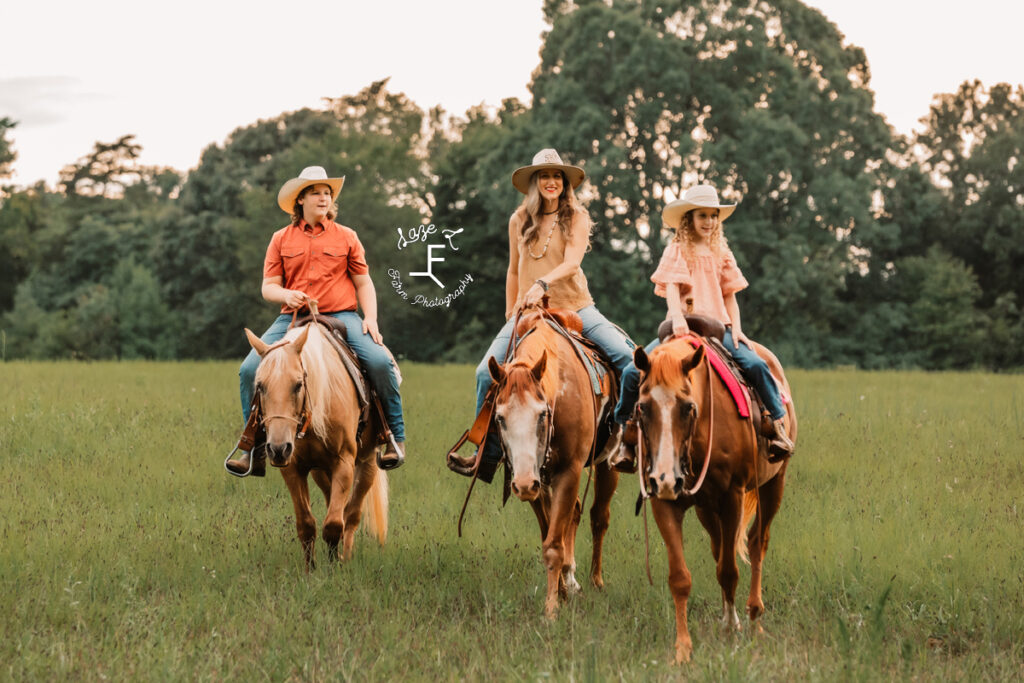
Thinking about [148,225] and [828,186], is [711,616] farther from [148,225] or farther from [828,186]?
[148,225]

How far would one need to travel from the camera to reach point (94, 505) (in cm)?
860

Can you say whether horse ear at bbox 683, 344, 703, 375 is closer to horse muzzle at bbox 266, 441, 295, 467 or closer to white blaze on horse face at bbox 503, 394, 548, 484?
white blaze on horse face at bbox 503, 394, 548, 484

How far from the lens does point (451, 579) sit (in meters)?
6.99

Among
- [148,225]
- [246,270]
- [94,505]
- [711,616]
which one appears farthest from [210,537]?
[148,225]

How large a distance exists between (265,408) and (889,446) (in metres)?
8.45

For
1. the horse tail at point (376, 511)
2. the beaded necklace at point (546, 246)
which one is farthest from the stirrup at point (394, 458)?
the beaded necklace at point (546, 246)

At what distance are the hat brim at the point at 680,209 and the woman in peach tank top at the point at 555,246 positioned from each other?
672 mm

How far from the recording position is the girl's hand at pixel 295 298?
7324 millimetres

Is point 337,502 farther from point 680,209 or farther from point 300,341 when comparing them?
point 680,209

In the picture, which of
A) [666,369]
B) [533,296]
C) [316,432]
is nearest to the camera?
[666,369]

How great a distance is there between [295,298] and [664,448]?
3397 millimetres

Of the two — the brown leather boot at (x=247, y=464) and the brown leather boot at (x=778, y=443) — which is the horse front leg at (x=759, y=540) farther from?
the brown leather boot at (x=247, y=464)

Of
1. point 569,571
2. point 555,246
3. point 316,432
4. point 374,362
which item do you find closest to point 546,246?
point 555,246

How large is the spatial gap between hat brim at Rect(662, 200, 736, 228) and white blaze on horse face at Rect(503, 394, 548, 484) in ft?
6.02
